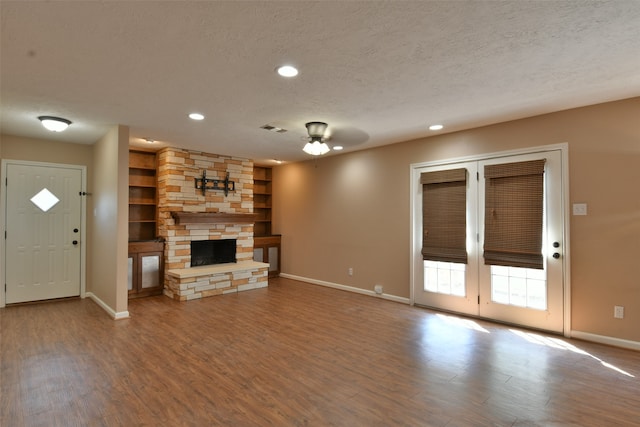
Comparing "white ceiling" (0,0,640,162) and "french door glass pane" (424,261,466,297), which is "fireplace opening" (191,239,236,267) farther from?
"french door glass pane" (424,261,466,297)

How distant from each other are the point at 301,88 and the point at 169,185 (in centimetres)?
370

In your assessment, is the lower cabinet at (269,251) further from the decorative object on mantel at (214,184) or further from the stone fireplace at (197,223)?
the decorative object on mantel at (214,184)

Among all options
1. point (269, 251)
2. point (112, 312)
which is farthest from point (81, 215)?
point (269, 251)

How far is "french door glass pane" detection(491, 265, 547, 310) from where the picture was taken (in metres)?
3.96

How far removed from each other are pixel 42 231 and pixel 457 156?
20.9ft

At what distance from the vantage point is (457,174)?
4633mm

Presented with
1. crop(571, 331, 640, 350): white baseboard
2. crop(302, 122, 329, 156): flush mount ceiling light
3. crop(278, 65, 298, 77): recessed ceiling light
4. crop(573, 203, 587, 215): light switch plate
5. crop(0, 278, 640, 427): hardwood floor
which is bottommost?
crop(0, 278, 640, 427): hardwood floor

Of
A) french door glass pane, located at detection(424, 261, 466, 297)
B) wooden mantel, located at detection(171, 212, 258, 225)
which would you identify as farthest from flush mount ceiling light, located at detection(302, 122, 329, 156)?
wooden mantel, located at detection(171, 212, 258, 225)

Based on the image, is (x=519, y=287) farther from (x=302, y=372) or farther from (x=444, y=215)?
(x=302, y=372)

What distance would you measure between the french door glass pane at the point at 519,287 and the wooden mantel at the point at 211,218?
4444 mm

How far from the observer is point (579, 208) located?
368cm

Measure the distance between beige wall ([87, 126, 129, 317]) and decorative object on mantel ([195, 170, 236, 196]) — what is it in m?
1.56

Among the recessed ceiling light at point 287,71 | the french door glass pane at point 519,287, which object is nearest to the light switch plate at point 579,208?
the french door glass pane at point 519,287

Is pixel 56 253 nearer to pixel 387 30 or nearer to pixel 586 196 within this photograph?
pixel 387 30
